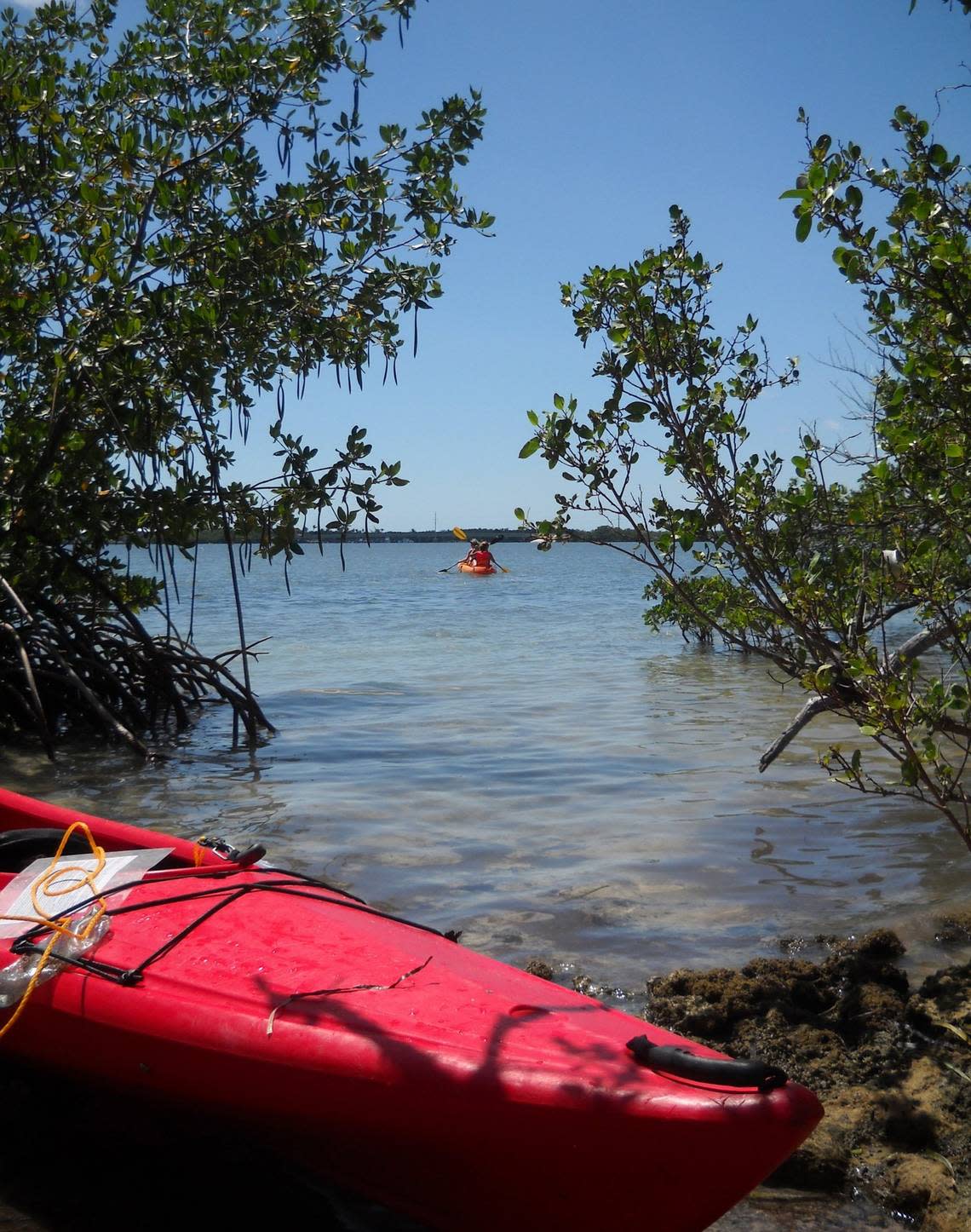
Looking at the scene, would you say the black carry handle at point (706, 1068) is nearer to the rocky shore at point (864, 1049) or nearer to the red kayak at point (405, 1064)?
the red kayak at point (405, 1064)

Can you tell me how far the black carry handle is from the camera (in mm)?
2082

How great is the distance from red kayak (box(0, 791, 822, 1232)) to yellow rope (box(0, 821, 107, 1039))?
0.08 ft

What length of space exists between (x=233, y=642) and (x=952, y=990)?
552 inches

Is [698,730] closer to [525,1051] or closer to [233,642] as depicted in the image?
[525,1051]

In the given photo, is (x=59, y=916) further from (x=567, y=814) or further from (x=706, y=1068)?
(x=567, y=814)

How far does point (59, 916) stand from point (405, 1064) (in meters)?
1.31

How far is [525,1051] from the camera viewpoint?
2260 millimetres

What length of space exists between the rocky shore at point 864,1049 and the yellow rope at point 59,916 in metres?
1.45

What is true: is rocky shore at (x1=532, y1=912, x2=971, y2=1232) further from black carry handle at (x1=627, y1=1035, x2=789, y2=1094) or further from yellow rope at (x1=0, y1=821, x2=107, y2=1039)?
yellow rope at (x1=0, y1=821, x2=107, y2=1039)

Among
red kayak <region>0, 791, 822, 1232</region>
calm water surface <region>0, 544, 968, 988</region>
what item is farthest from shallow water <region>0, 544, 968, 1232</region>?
red kayak <region>0, 791, 822, 1232</region>

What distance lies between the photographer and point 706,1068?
84.0 inches

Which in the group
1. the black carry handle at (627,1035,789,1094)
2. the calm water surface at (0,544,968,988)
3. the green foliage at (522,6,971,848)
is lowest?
the calm water surface at (0,544,968,988)

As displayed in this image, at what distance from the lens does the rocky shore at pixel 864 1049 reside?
2.43 m

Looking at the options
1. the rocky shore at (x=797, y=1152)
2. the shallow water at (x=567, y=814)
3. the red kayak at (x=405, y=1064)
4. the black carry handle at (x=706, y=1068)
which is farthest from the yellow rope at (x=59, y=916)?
the black carry handle at (x=706, y=1068)
